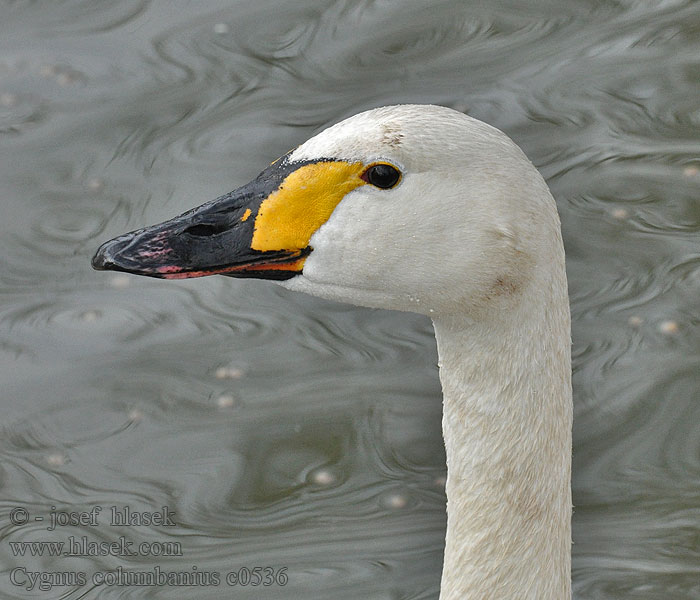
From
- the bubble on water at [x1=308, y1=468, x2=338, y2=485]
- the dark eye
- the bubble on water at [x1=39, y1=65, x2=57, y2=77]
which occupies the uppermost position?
the dark eye

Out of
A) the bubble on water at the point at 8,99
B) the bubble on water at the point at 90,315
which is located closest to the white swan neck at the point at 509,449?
the bubble on water at the point at 90,315

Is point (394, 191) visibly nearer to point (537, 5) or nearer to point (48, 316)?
point (48, 316)

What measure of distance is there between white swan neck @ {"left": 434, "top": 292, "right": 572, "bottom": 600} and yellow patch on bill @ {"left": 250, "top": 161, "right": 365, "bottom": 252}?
0.44 m

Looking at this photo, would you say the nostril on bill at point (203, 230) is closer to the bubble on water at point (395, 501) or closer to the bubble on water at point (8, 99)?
the bubble on water at point (395, 501)

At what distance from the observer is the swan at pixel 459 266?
2.92 metres

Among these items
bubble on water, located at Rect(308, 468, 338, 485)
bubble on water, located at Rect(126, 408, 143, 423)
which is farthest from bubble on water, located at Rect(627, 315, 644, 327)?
bubble on water, located at Rect(126, 408, 143, 423)

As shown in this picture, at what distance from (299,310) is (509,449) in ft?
9.81

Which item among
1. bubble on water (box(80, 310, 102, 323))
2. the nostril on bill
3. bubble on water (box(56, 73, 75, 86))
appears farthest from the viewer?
bubble on water (box(56, 73, 75, 86))

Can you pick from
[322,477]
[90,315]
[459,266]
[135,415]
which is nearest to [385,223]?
[459,266]

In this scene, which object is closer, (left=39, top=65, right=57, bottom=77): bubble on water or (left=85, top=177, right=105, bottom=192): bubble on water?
(left=85, top=177, right=105, bottom=192): bubble on water

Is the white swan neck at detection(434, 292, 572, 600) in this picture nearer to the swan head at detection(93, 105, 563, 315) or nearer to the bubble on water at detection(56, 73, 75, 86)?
the swan head at detection(93, 105, 563, 315)

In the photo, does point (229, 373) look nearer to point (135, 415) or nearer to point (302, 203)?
point (135, 415)

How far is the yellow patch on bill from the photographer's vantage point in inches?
119

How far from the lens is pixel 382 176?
2.99 m
